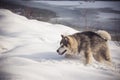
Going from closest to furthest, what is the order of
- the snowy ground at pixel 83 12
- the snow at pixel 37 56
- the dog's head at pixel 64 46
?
the snow at pixel 37 56 → the dog's head at pixel 64 46 → the snowy ground at pixel 83 12

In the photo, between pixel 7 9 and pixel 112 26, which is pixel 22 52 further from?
pixel 112 26

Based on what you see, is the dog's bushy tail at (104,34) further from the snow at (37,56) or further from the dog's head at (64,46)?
the dog's head at (64,46)

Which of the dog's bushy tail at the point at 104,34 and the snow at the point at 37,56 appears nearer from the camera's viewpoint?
the snow at the point at 37,56

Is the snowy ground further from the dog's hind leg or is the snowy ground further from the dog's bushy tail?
the dog's hind leg

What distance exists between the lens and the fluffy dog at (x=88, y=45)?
2.14m

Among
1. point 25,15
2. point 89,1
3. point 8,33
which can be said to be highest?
point 89,1

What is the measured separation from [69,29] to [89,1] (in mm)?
319

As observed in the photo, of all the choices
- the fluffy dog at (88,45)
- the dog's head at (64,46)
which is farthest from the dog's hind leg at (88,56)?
the dog's head at (64,46)

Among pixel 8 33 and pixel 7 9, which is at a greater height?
pixel 7 9

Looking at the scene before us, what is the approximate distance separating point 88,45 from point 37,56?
0.45 m

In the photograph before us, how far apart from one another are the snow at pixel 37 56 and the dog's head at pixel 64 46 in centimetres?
5

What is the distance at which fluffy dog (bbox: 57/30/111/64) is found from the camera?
7.03 feet

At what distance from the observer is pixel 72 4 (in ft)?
7.55

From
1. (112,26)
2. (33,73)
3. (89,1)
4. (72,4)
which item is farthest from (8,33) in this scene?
(112,26)
